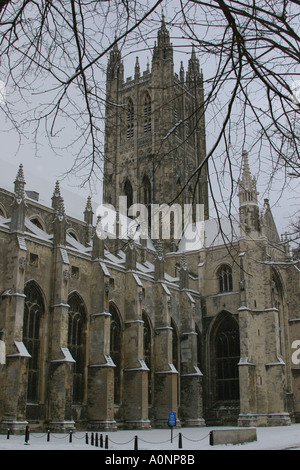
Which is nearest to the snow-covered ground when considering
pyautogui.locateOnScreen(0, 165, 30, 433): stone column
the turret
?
pyautogui.locateOnScreen(0, 165, 30, 433): stone column

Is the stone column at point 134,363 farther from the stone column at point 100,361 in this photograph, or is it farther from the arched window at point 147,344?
the stone column at point 100,361

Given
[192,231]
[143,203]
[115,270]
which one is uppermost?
[143,203]

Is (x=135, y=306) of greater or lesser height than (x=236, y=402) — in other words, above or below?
above

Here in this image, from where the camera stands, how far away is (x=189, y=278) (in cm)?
3875

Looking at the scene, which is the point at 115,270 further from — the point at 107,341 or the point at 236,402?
the point at 236,402

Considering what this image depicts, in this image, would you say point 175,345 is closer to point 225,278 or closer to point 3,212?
point 225,278

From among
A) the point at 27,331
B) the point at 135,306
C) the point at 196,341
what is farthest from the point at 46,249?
the point at 196,341

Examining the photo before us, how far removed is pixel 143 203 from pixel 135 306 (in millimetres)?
16993

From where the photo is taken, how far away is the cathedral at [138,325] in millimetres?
24172

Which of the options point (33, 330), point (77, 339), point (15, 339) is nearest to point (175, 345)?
point (77, 339)

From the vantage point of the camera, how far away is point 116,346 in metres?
30.2
